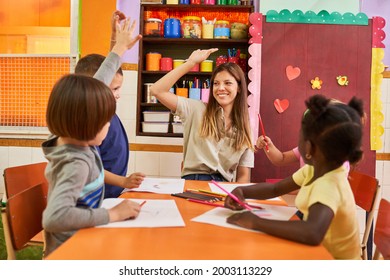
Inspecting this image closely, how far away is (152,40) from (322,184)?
2417mm

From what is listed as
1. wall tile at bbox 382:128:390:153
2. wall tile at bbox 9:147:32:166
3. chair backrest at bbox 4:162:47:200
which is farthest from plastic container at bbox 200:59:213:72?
chair backrest at bbox 4:162:47:200

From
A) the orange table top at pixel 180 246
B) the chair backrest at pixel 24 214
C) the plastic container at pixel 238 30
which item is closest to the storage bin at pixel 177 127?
the plastic container at pixel 238 30

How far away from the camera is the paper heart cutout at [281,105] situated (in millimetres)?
2832

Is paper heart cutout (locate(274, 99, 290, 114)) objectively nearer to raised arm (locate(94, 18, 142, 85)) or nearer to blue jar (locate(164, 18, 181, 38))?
blue jar (locate(164, 18, 181, 38))

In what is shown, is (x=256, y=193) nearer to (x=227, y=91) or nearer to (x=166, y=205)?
(x=166, y=205)

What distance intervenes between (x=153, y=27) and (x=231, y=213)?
2298mm

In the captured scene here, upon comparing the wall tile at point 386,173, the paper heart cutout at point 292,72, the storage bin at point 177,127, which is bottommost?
the wall tile at point 386,173

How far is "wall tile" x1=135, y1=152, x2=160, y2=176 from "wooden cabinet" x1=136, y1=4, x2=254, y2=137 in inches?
6.3

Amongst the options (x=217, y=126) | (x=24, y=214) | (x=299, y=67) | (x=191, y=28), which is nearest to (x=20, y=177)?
(x=24, y=214)

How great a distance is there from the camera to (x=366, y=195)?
154 centimetres

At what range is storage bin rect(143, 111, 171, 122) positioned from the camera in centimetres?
310

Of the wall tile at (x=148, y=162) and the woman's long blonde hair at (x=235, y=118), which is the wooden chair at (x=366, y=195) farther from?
the wall tile at (x=148, y=162)

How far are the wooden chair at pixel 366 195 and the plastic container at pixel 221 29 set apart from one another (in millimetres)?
1651
